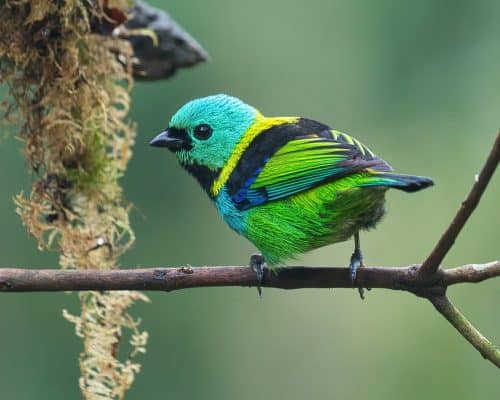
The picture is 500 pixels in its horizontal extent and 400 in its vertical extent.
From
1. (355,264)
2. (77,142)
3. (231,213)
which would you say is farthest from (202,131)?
(355,264)

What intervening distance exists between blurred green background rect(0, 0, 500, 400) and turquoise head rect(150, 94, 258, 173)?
12.5ft

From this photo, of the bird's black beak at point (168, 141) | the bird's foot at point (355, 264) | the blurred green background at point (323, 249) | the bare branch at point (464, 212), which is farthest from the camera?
the blurred green background at point (323, 249)

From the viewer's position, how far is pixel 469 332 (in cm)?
298

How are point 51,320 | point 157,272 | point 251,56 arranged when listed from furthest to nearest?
point 251,56, point 51,320, point 157,272

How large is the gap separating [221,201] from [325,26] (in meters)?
7.89

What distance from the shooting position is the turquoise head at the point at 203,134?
14.6ft

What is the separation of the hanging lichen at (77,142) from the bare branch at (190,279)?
2.82ft

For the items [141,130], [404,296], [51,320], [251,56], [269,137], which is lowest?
[51,320]

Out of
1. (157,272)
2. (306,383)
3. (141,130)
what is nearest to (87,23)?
(157,272)

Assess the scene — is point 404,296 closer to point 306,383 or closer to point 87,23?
point 306,383

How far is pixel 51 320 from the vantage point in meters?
8.78

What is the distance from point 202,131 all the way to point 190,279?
4.49 feet

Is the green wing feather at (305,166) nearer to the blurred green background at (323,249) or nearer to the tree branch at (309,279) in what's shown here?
the tree branch at (309,279)

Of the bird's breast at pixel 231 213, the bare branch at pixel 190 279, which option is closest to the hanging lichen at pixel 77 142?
the bird's breast at pixel 231 213
